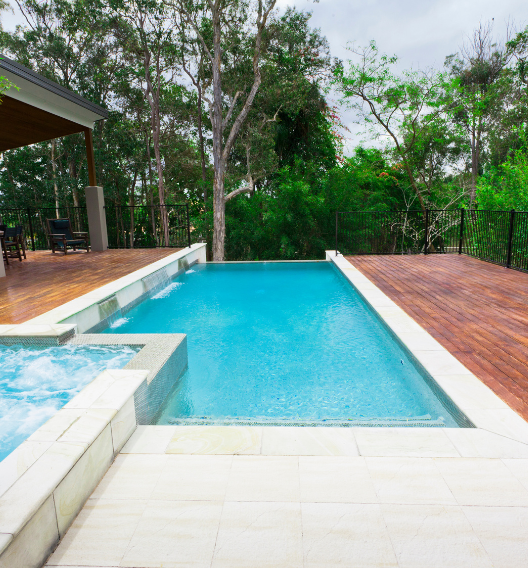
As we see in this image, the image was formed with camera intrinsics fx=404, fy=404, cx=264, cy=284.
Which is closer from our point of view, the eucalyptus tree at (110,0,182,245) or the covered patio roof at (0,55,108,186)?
the covered patio roof at (0,55,108,186)

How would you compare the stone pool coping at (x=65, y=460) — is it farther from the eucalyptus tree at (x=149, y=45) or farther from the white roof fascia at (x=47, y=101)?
the eucalyptus tree at (x=149, y=45)

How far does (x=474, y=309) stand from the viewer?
4348 mm

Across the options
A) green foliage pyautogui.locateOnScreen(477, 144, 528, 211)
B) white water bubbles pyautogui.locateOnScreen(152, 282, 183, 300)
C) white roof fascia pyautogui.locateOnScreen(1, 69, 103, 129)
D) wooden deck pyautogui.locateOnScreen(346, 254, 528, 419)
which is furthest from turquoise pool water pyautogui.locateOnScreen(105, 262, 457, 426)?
green foliage pyautogui.locateOnScreen(477, 144, 528, 211)

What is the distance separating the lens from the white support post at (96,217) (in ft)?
31.2

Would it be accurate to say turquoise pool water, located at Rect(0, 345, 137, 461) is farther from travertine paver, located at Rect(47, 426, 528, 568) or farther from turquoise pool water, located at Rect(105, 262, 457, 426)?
travertine paver, located at Rect(47, 426, 528, 568)

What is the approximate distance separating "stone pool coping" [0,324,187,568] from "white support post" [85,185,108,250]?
304 inches

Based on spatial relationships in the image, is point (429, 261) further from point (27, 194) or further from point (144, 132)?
point (27, 194)

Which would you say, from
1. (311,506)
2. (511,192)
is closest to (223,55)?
(511,192)

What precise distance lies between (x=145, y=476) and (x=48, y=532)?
47 cm

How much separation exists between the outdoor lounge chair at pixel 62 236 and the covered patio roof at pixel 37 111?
1.23 metres

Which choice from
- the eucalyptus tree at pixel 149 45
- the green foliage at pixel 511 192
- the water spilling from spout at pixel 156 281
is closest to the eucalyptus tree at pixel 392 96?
the green foliage at pixel 511 192

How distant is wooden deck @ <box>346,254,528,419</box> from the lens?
2.84 m

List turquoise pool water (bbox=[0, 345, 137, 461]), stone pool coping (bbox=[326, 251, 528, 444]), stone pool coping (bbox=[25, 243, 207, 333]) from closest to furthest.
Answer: stone pool coping (bbox=[326, 251, 528, 444]) < turquoise pool water (bbox=[0, 345, 137, 461]) < stone pool coping (bbox=[25, 243, 207, 333])

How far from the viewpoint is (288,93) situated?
12.6 m
